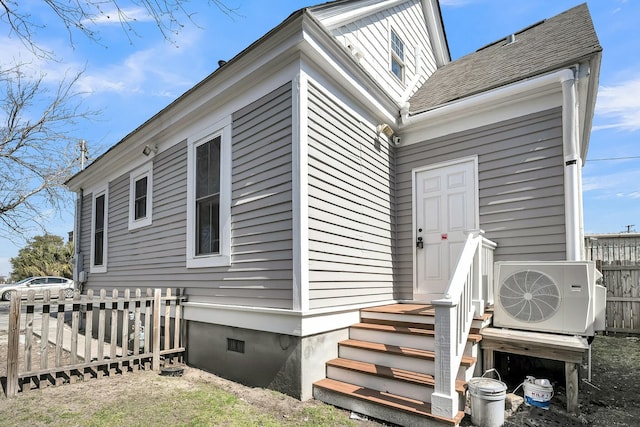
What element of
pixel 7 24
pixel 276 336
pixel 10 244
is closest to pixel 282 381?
pixel 276 336

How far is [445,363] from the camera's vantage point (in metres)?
3.09

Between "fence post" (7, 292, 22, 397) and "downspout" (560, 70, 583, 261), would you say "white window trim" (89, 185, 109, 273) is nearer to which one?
"fence post" (7, 292, 22, 397)

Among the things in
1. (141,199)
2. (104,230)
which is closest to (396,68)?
(141,199)

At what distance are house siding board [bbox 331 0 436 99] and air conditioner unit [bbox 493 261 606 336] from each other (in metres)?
3.43

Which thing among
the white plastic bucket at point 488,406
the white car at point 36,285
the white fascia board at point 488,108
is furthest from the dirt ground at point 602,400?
the white car at point 36,285

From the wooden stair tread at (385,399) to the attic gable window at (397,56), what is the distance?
549cm

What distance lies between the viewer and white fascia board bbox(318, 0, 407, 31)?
17.8ft

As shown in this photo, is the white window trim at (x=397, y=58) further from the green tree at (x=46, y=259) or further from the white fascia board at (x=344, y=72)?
the green tree at (x=46, y=259)

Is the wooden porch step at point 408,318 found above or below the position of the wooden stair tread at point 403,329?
above

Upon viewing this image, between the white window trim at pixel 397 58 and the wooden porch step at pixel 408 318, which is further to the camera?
the white window trim at pixel 397 58

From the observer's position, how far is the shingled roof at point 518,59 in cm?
483

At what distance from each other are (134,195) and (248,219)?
3.95 metres

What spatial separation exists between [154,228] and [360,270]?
12.9 ft

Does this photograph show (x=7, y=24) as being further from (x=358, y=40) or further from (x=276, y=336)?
(x=358, y=40)
